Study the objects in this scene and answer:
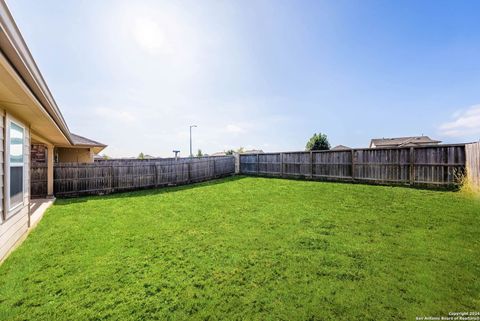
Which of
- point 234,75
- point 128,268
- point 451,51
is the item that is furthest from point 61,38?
point 451,51

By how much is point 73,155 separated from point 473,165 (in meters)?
21.3

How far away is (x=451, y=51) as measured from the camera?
8.65 meters

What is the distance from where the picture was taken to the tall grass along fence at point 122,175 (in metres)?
9.84

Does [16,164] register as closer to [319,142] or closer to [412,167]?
[412,167]

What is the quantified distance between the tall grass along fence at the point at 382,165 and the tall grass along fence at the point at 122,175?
5.76 metres

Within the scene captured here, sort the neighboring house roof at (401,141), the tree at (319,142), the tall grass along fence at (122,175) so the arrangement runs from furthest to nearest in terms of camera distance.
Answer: the tree at (319,142)
the neighboring house roof at (401,141)
the tall grass along fence at (122,175)

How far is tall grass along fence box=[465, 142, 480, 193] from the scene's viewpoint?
6.42 m

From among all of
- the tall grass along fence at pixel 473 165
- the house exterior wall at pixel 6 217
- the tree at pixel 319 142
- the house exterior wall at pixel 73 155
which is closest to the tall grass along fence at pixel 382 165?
the tall grass along fence at pixel 473 165

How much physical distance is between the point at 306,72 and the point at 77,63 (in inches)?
427

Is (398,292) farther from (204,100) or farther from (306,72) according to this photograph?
(204,100)

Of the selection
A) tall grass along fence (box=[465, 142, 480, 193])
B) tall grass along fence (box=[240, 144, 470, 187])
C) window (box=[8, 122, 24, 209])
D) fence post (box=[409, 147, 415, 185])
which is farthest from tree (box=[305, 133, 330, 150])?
window (box=[8, 122, 24, 209])

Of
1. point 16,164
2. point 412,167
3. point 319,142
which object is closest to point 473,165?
point 412,167

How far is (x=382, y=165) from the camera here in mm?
9367

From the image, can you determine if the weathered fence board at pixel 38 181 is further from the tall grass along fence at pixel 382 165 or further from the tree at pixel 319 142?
the tree at pixel 319 142
